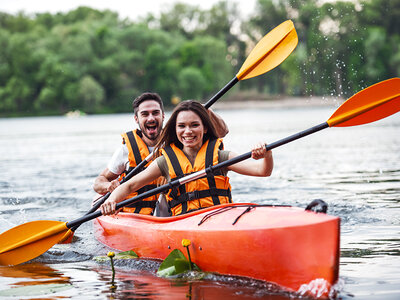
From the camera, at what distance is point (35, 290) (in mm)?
4168

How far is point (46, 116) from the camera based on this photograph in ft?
176

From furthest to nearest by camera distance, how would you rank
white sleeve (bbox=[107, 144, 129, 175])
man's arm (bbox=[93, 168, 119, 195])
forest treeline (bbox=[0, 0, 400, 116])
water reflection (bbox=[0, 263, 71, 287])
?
1. forest treeline (bbox=[0, 0, 400, 116])
2. white sleeve (bbox=[107, 144, 129, 175])
3. man's arm (bbox=[93, 168, 119, 195])
4. water reflection (bbox=[0, 263, 71, 287])

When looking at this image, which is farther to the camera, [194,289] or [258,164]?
[258,164]

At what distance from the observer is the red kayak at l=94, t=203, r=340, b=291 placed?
3.38m

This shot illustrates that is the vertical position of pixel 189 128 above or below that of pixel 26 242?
above

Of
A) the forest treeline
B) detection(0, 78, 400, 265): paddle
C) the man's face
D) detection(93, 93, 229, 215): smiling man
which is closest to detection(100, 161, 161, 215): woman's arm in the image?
detection(0, 78, 400, 265): paddle

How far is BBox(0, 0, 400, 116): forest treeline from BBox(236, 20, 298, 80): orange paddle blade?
4760 centimetres

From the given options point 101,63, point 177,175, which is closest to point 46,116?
point 101,63

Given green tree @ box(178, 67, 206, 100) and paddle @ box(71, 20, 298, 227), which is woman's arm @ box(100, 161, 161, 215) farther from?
green tree @ box(178, 67, 206, 100)

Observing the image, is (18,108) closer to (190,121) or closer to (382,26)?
(382,26)

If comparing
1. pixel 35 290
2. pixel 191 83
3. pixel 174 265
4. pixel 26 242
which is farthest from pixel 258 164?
pixel 191 83

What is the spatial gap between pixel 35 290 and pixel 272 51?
2.85m

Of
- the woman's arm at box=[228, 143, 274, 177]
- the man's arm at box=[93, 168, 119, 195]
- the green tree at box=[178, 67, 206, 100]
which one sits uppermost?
the green tree at box=[178, 67, 206, 100]

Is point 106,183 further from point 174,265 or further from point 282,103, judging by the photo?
point 282,103
